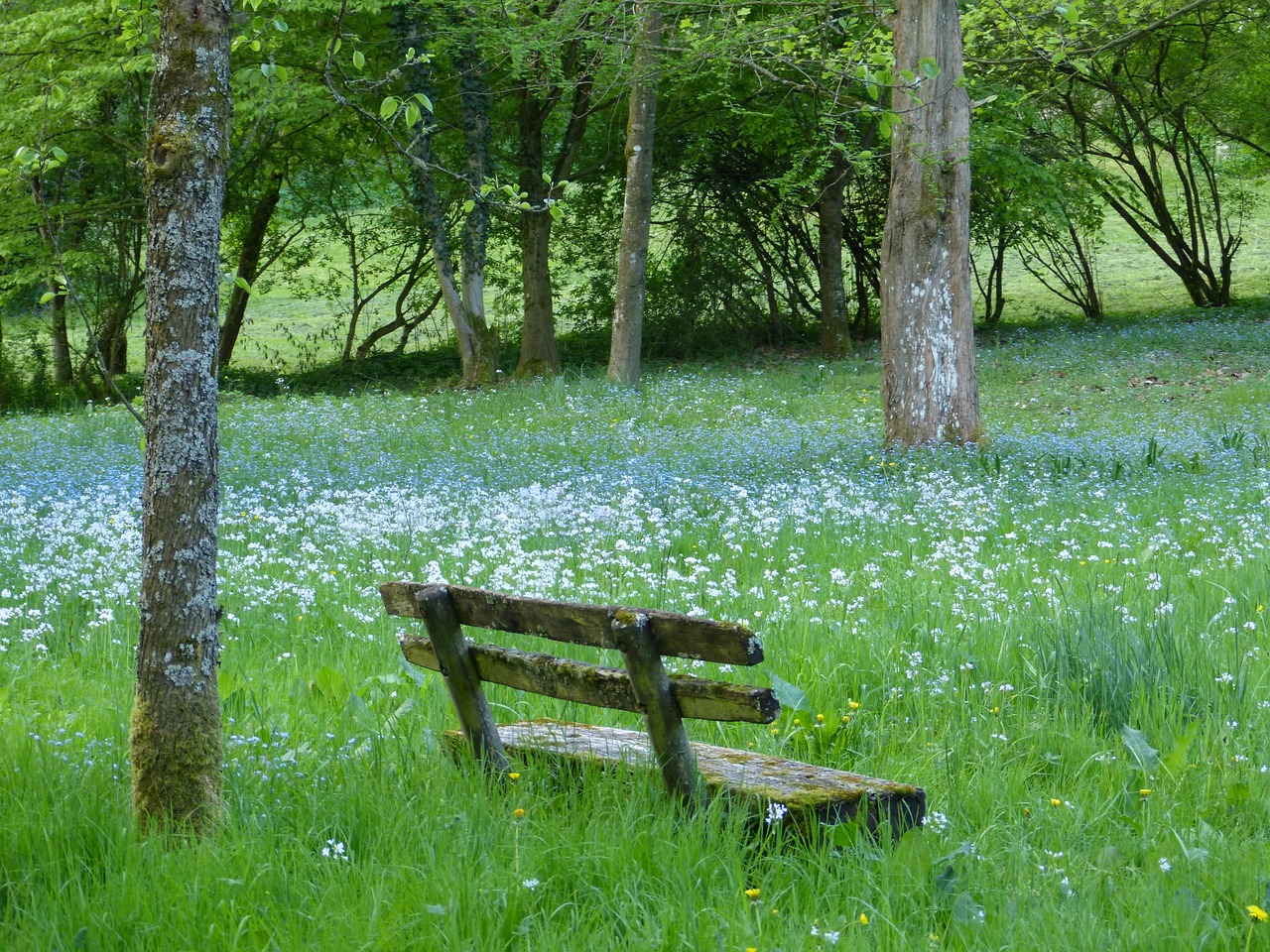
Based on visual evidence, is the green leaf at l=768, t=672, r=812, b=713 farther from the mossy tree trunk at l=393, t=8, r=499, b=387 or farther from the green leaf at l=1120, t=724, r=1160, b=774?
the mossy tree trunk at l=393, t=8, r=499, b=387

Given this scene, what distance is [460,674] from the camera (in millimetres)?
4125

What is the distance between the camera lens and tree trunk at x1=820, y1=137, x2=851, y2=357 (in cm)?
2649

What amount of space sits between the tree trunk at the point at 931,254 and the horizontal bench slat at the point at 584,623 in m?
9.29

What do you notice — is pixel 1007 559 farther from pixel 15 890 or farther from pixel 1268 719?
pixel 15 890

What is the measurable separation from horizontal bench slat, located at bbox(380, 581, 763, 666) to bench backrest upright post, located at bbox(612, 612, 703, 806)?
37 millimetres

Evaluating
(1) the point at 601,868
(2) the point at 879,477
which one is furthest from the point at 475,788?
(2) the point at 879,477

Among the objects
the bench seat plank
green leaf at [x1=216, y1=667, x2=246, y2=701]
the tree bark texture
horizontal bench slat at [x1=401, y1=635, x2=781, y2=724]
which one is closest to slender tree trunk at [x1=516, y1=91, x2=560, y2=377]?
the tree bark texture

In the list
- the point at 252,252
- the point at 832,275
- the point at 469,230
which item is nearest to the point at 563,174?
the point at 469,230

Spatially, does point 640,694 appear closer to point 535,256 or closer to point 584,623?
point 584,623

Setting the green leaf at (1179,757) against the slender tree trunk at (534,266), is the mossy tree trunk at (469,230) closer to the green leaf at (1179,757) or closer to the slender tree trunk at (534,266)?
the slender tree trunk at (534,266)

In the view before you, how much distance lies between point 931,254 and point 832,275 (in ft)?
48.2

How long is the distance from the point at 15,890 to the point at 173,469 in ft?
4.29

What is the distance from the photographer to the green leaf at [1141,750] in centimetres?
433

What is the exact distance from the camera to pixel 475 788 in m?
4.02
